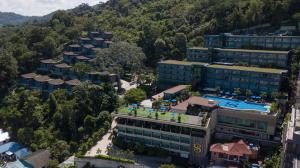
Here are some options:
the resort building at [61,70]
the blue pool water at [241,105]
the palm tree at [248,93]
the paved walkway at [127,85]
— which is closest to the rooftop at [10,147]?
the resort building at [61,70]

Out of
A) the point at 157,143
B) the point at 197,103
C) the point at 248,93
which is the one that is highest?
the point at 248,93

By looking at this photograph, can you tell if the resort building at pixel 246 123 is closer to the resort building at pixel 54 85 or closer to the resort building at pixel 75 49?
the resort building at pixel 54 85

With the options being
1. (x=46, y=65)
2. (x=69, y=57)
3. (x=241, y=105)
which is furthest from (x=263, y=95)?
(x=46, y=65)

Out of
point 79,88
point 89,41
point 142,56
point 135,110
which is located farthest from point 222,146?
point 89,41

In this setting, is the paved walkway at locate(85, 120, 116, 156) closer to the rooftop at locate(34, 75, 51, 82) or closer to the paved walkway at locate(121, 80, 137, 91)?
the paved walkway at locate(121, 80, 137, 91)

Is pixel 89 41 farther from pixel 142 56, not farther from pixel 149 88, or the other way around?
pixel 149 88

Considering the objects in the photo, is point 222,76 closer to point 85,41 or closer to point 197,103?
point 197,103

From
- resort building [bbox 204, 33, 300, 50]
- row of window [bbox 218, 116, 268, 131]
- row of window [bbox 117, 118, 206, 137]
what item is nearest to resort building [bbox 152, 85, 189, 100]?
row of window [bbox 218, 116, 268, 131]
